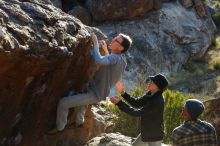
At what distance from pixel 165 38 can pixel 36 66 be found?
1768cm

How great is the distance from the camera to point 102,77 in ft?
21.8

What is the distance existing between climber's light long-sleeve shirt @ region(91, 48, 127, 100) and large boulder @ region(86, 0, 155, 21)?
14.7 metres

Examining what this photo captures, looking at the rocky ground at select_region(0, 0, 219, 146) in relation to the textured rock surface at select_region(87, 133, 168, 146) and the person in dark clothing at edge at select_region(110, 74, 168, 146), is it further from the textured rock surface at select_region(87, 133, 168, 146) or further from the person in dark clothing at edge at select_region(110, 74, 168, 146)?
the person in dark clothing at edge at select_region(110, 74, 168, 146)

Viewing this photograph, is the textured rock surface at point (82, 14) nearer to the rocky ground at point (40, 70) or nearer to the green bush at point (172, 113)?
the green bush at point (172, 113)

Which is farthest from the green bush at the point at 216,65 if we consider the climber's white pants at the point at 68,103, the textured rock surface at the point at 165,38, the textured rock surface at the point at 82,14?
the climber's white pants at the point at 68,103

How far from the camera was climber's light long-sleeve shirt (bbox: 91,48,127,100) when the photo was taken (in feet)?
20.9

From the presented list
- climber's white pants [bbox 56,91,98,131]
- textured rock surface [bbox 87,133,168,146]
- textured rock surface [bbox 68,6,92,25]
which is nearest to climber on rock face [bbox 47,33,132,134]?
climber's white pants [bbox 56,91,98,131]

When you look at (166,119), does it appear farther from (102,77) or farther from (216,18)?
(216,18)

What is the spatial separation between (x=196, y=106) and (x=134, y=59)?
1546 centimetres

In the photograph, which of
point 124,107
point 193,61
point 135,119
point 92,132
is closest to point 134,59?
point 193,61

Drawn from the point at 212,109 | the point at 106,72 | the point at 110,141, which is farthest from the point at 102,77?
the point at 212,109

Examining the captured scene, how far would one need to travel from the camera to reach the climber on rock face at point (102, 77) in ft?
20.9

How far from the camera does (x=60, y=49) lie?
5.89 m

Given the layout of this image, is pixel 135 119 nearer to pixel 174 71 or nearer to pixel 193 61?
pixel 174 71
